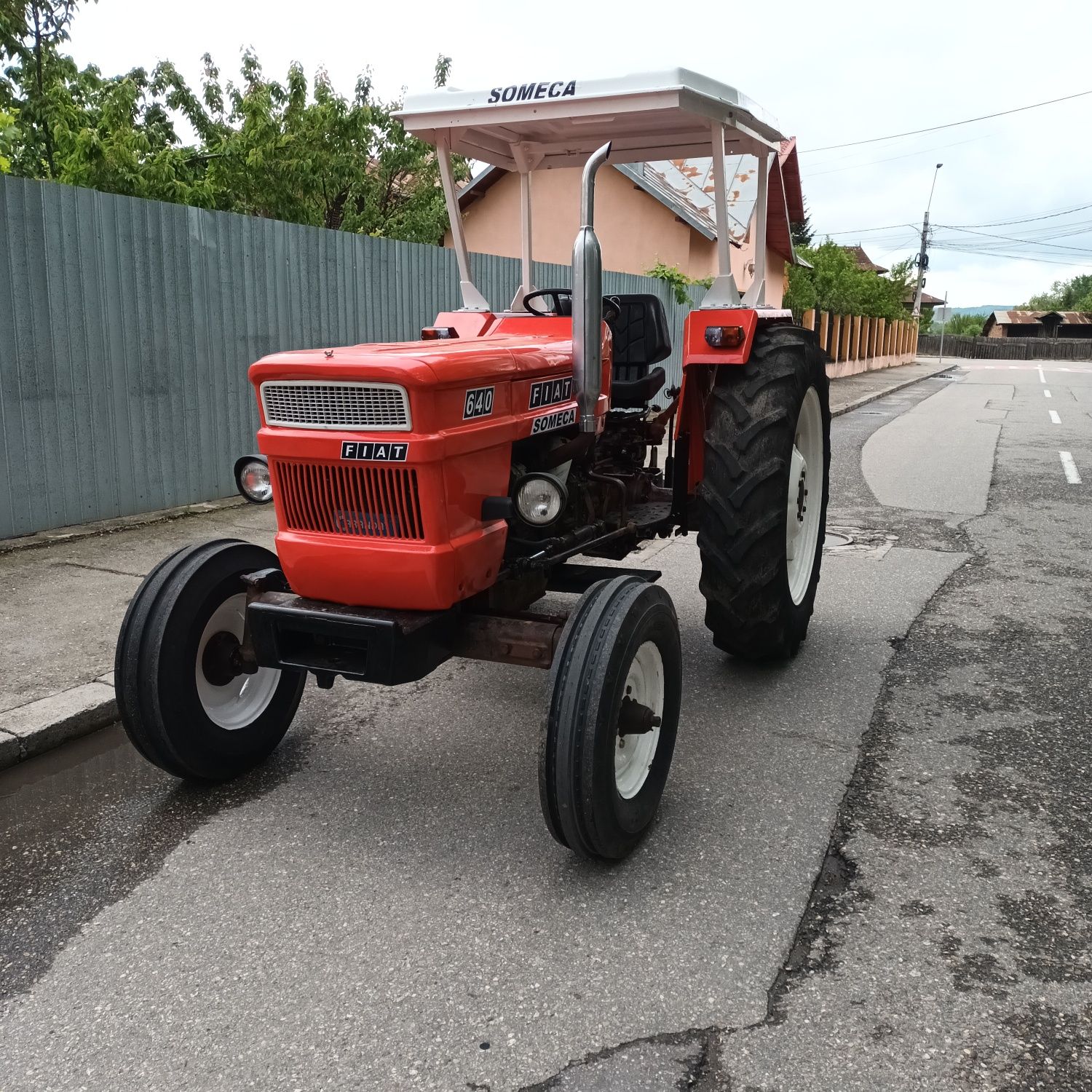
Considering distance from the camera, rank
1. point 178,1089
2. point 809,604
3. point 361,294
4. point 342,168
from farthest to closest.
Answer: point 342,168 < point 361,294 < point 809,604 < point 178,1089

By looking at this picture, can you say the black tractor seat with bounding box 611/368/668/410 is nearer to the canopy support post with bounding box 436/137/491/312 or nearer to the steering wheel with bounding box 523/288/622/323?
the steering wheel with bounding box 523/288/622/323

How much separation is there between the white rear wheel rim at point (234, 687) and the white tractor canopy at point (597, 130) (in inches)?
77.7

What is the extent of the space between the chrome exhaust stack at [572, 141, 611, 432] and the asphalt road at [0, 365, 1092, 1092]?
54.2 inches

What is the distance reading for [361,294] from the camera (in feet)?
30.0

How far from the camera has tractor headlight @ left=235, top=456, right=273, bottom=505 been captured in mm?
3367

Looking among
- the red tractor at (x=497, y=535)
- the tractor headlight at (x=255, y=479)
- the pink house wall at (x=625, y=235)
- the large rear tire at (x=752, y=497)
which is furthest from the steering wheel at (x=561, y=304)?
the pink house wall at (x=625, y=235)

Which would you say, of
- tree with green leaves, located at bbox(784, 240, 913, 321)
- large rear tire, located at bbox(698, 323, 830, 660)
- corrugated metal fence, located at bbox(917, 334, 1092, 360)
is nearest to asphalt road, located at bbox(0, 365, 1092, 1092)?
large rear tire, located at bbox(698, 323, 830, 660)

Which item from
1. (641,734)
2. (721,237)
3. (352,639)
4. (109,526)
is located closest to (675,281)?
(109,526)

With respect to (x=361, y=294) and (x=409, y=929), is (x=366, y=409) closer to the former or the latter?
(x=409, y=929)

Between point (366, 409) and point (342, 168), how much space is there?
45.4ft

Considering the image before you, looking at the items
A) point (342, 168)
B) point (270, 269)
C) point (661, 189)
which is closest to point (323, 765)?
point (270, 269)

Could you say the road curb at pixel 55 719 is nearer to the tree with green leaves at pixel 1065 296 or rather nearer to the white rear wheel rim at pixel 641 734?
the white rear wheel rim at pixel 641 734

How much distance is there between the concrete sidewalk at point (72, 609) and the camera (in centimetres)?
400

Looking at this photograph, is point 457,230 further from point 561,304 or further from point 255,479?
point 255,479
